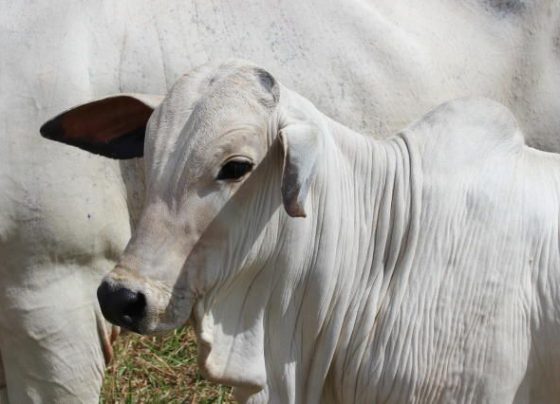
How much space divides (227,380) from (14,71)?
1.17 m

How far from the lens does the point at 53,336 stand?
4.06 meters

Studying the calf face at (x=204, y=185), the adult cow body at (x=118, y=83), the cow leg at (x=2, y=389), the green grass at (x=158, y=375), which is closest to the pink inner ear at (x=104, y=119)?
the calf face at (x=204, y=185)

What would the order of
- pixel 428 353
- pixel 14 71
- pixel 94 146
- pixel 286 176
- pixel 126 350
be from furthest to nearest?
pixel 126 350 → pixel 14 71 → pixel 94 146 → pixel 428 353 → pixel 286 176

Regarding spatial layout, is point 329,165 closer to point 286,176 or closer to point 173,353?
point 286,176

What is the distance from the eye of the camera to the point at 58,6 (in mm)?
4070

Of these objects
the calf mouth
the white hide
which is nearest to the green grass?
the white hide

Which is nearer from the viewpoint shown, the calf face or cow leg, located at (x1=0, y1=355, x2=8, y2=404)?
the calf face

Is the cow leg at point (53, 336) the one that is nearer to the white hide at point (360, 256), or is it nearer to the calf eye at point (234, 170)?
the white hide at point (360, 256)

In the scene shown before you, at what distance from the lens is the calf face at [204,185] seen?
3.10m

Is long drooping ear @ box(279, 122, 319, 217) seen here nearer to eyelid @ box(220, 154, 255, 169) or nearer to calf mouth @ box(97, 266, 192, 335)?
eyelid @ box(220, 154, 255, 169)

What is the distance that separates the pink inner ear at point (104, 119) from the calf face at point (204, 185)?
10.6 inches

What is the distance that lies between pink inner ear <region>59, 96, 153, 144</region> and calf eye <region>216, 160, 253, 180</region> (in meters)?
0.39

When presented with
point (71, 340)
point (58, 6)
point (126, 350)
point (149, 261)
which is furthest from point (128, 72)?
point (126, 350)

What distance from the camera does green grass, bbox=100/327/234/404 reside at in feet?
19.2
